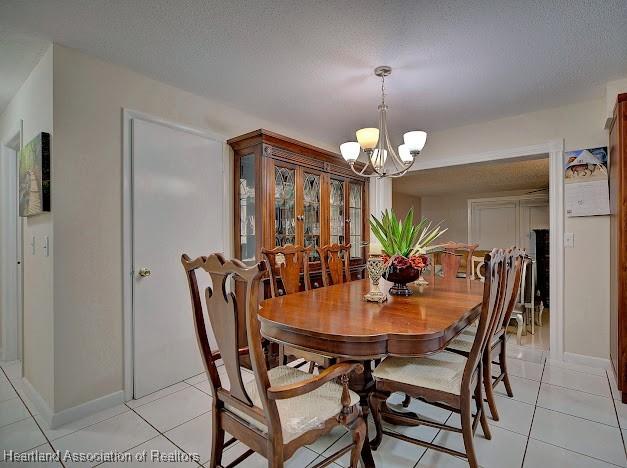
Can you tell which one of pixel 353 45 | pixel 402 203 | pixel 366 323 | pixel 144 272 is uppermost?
pixel 353 45

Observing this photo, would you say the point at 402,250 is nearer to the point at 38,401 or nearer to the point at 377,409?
the point at 377,409

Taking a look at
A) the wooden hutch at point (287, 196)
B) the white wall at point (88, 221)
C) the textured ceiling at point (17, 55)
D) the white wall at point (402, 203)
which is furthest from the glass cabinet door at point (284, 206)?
the white wall at point (402, 203)

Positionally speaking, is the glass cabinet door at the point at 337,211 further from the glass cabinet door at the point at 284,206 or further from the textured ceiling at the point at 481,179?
the textured ceiling at the point at 481,179

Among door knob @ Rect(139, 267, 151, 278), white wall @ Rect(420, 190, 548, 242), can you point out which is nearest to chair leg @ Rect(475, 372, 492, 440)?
door knob @ Rect(139, 267, 151, 278)

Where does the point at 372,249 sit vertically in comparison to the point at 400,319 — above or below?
above

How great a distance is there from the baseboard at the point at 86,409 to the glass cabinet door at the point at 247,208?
4.51 feet

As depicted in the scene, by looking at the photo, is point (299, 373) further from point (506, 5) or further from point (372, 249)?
point (506, 5)

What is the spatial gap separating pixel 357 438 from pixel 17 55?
3004 millimetres

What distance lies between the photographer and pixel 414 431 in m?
1.85

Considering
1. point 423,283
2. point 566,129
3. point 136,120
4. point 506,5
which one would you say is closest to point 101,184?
point 136,120

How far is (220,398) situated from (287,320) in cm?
41

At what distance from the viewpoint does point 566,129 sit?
2.95 m

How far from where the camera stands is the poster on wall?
2732 mm

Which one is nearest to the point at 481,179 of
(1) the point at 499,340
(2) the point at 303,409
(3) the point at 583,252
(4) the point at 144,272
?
Result: (3) the point at 583,252
